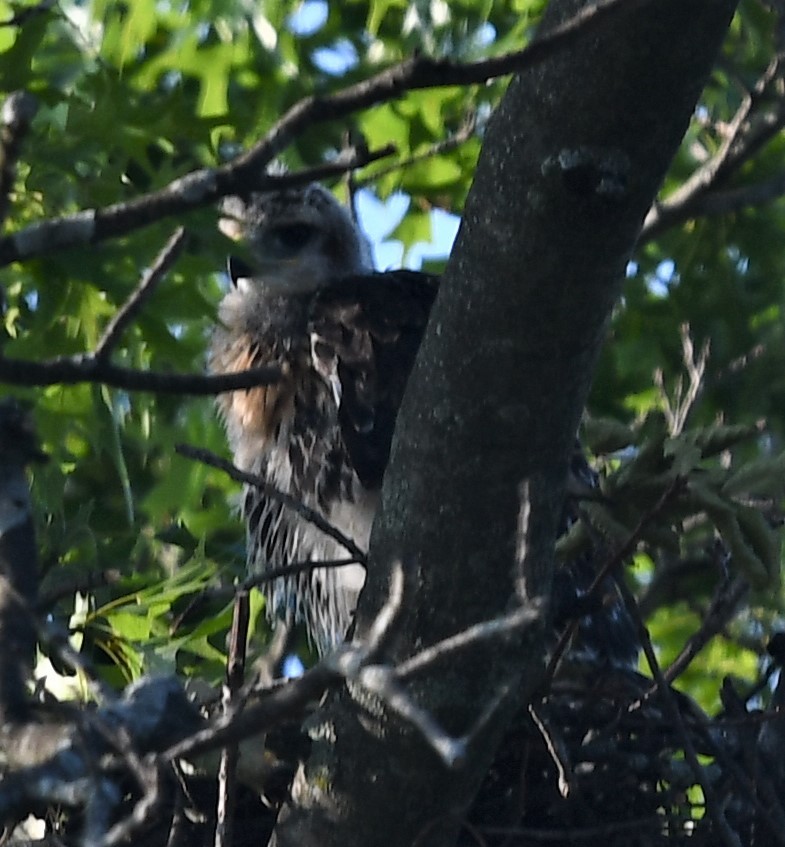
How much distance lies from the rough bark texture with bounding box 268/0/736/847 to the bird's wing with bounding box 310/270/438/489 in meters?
1.11

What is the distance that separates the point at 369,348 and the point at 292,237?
31.2 inches

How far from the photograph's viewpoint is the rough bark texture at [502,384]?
6.28 ft

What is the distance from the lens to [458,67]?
1.48m

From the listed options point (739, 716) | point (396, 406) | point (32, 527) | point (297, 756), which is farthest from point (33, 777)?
point (396, 406)

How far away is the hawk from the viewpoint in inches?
127

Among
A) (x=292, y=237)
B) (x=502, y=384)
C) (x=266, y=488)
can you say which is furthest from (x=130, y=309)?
(x=292, y=237)

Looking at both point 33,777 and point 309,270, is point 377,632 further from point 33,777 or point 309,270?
point 309,270

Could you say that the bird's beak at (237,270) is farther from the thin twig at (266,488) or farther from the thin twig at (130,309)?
the thin twig at (130,309)

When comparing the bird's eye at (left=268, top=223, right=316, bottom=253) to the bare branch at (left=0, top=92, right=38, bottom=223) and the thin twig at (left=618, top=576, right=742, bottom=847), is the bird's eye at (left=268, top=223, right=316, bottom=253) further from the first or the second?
the bare branch at (left=0, top=92, right=38, bottom=223)

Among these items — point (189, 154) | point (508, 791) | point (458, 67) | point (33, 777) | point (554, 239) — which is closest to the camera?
point (458, 67)

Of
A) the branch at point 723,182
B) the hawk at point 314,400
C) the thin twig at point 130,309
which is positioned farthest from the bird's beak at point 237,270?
the thin twig at point 130,309

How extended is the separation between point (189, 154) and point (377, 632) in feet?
8.58

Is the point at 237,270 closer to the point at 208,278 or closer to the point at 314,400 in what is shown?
the point at 208,278

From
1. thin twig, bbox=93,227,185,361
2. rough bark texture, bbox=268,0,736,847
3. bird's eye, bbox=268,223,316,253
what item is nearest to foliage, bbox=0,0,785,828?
bird's eye, bbox=268,223,316,253
